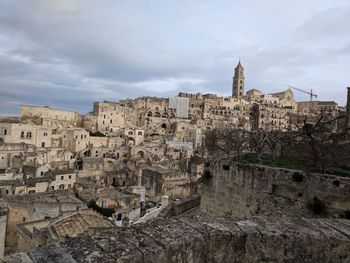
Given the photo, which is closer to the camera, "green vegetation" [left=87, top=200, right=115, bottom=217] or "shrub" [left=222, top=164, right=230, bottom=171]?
"shrub" [left=222, top=164, right=230, bottom=171]

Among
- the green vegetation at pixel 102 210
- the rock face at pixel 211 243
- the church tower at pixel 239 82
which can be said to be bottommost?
the green vegetation at pixel 102 210

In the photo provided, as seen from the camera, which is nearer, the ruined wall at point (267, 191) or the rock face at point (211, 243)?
the rock face at point (211, 243)

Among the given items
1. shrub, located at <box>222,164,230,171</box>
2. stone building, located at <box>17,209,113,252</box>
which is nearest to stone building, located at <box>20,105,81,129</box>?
stone building, located at <box>17,209,113,252</box>

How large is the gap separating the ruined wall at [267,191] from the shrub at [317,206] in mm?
83

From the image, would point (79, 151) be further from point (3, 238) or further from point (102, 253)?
point (102, 253)

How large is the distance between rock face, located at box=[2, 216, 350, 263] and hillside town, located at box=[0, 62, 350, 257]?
5.54 metres

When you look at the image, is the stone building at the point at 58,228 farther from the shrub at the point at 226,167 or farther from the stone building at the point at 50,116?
the stone building at the point at 50,116

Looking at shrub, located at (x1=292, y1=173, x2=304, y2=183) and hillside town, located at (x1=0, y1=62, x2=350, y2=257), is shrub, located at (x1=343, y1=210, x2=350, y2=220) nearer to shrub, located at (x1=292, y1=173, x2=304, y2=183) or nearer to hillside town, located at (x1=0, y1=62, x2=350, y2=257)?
shrub, located at (x1=292, y1=173, x2=304, y2=183)

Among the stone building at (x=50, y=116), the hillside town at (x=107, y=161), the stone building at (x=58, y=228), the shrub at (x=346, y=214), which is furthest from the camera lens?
the stone building at (x=50, y=116)

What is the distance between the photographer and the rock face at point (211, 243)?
9.07 feet

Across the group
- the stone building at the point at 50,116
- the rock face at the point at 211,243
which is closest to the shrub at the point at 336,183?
the rock face at the point at 211,243

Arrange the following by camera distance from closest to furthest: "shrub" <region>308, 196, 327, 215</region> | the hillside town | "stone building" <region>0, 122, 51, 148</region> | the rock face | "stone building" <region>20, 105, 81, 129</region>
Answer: the rock face < "shrub" <region>308, 196, 327, 215</region> < the hillside town < "stone building" <region>0, 122, 51, 148</region> < "stone building" <region>20, 105, 81, 129</region>

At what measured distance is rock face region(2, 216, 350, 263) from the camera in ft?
9.07

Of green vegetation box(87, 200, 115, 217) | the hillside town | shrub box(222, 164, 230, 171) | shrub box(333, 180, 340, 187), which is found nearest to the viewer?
shrub box(333, 180, 340, 187)
